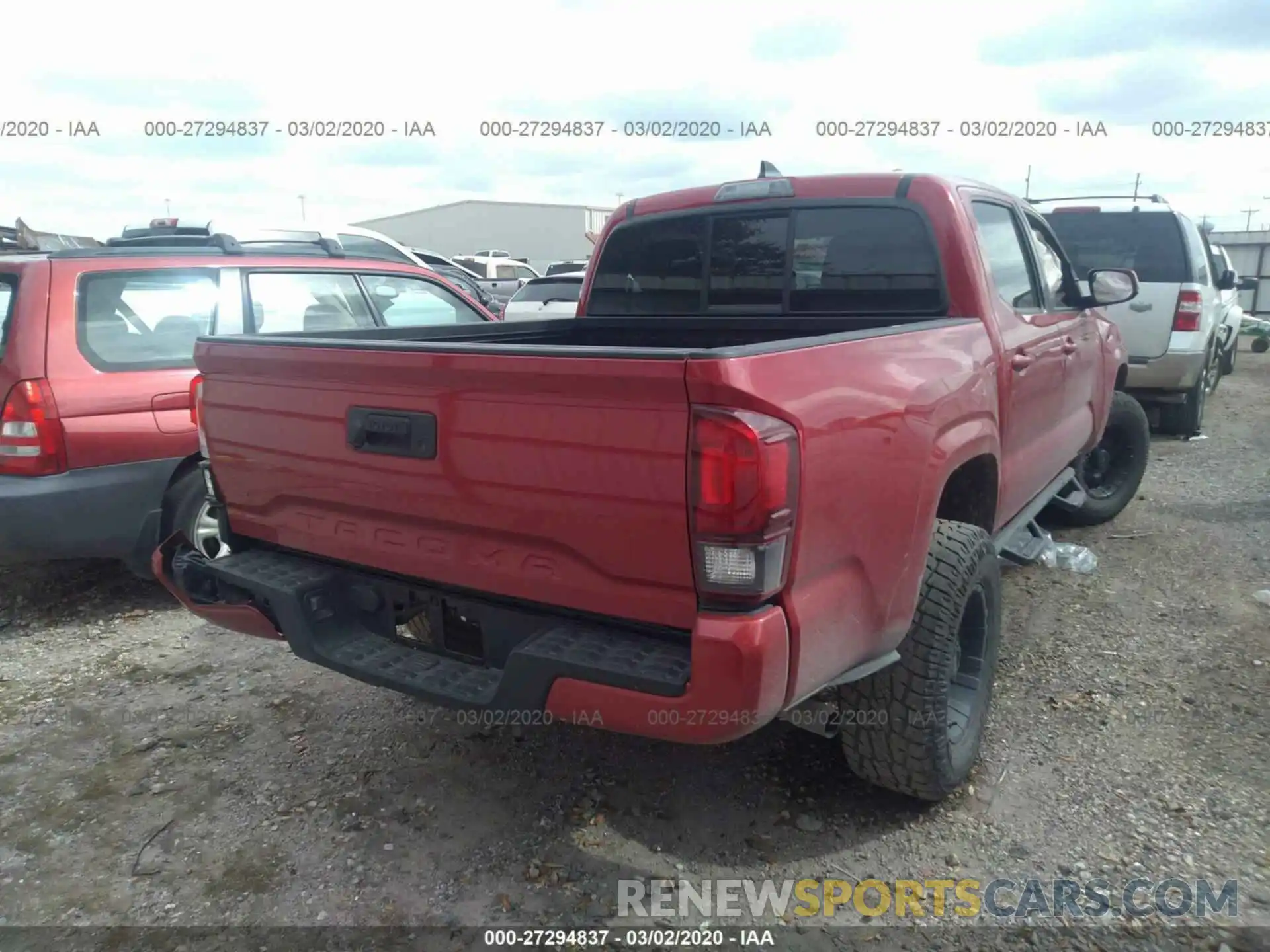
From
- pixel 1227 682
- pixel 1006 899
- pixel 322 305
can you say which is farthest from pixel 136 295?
pixel 1227 682

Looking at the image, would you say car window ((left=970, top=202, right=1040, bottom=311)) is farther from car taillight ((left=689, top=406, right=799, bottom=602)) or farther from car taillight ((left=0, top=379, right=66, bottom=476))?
car taillight ((left=0, top=379, right=66, bottom=476))

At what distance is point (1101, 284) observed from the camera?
13.2ft

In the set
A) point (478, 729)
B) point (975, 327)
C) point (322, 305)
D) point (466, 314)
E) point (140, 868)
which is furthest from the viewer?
point (466, 314)

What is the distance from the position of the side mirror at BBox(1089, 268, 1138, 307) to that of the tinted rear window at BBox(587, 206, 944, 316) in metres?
1.42

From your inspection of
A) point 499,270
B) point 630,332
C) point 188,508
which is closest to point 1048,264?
point 630,332

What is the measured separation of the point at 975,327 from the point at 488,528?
1775mm

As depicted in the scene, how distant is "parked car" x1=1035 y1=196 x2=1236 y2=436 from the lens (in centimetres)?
734

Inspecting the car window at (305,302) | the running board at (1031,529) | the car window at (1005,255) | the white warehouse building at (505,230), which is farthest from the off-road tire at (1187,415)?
the white warehouse building at (505,230)

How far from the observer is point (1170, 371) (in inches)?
294

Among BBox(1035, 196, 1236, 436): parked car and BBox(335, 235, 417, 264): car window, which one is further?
BBox(335, 235, 417, 264): car window

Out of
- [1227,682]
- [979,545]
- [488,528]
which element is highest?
[488,528]

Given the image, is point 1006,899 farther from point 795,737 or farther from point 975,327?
point 975,327

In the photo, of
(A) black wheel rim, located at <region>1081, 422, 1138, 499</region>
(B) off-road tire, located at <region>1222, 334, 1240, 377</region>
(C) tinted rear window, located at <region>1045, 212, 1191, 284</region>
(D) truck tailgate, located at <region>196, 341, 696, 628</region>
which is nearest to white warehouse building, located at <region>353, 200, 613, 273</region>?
(B) off-road tire, located at <region>1222, 334, 1240, 377</region>

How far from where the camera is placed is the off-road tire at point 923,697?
2.44 meters
